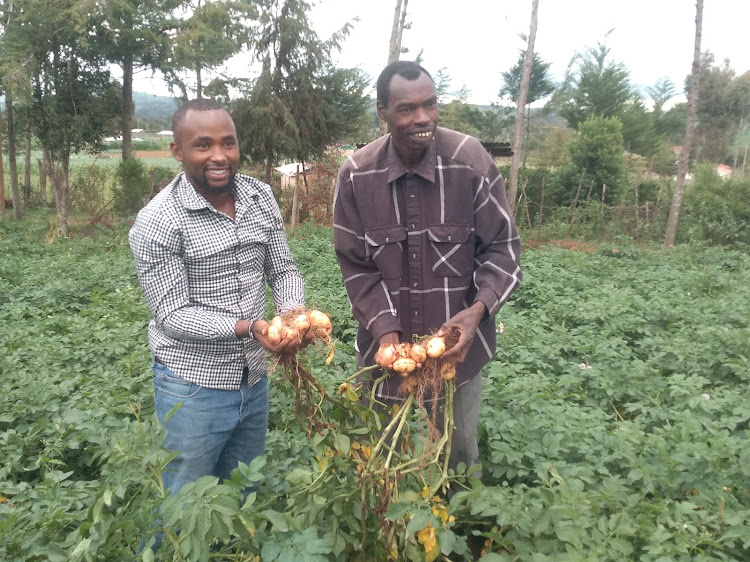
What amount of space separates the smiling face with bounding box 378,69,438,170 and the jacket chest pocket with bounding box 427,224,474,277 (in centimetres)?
32

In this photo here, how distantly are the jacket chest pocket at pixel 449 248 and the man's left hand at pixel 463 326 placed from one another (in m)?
0.21

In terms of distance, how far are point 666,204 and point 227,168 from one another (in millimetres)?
13491

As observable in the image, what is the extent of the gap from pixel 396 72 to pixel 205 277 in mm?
A: 994

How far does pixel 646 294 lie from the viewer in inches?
259

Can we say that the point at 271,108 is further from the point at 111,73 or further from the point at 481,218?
the point at 481,218

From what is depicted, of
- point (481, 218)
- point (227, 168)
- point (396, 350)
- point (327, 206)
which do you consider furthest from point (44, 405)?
point (327, 206)

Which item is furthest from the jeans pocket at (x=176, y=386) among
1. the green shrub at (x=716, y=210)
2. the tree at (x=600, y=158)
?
the tree at (x=600, y=158)

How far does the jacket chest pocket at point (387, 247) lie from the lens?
233cm

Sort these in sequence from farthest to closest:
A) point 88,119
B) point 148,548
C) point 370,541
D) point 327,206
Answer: point 327,206 < point 88,119 < point 370,541 < point 148,548

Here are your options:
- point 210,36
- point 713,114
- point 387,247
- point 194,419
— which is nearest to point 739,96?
point 713,114

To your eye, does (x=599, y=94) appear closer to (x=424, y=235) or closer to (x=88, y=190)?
(x=88, y=190)

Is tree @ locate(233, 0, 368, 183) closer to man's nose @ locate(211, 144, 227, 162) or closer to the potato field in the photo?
the potato field

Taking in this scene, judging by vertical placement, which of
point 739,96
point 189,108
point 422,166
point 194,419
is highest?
point 739,96

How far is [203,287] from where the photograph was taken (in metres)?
2.14
